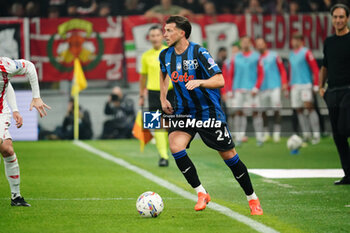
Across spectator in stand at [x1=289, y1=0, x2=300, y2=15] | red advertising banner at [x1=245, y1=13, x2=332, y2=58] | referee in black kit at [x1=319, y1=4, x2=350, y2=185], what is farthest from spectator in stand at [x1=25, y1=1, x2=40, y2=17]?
referee in black kit at [x1=319, y1=4, x2=350, y2=185]

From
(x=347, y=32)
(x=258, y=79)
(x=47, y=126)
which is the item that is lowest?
(x=47, y=126)

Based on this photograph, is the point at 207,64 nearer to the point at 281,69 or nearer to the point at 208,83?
the point at 208,83

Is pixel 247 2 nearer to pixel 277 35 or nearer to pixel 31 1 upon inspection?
pixel 277 35

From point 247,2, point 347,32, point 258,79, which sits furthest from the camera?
point 247,2

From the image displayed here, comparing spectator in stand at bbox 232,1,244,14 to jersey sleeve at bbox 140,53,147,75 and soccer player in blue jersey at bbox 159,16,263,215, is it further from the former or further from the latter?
soccer player in blue jersey at bbox 159,16,263,215

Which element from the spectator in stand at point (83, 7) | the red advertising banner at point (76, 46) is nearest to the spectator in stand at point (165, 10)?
the red advertising banner at point (76, 46)

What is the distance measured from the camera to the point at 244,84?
18.3m

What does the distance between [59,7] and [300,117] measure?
277 inches

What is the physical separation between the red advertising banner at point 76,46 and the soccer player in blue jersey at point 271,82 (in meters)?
3.69

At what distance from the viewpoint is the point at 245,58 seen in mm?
18125

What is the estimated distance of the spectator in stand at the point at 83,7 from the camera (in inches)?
778

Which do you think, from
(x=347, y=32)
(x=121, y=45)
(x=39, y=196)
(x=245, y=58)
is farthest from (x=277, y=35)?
(x=39, y=196)

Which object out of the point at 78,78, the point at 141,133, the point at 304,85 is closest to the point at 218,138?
the point at 141,133

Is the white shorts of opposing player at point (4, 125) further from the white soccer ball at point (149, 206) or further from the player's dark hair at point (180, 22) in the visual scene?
the player's dark hair at point (180, 22)
